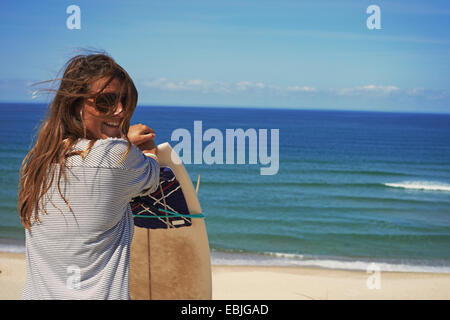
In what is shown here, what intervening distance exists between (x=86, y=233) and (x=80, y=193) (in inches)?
4.5

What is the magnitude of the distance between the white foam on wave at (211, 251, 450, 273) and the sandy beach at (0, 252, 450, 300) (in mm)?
651

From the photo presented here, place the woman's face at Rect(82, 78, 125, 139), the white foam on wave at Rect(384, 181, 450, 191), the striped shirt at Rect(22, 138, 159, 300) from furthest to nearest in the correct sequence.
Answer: the white foam on wave at Rect(384, 181, 450, 191)
the woman's face at Rect(82, 78, 125, 139)
the striped shirt at Rect(22, 138, 159, 300)

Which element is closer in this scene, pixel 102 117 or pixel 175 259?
pixel 102 117

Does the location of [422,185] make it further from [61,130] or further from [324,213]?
[61,130]

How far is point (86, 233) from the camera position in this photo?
4.06 feet

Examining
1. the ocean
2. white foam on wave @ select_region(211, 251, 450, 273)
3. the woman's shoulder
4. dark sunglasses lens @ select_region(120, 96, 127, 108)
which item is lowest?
white foam on wave @ select_region(211, 251, 450, 273)

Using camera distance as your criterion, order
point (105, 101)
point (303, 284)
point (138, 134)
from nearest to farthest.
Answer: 1. point (105, 101)
2. point (138, 134)
3. point (303, 284)

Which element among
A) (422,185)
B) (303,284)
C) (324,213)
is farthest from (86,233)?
(422,185)

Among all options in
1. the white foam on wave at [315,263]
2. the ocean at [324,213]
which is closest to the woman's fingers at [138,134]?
the ocean at [324,213]

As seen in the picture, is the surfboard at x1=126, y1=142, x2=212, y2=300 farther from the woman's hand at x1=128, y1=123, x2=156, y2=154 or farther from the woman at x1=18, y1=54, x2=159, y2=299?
the woman at x1=18, y1=54, x2=159, y2=299

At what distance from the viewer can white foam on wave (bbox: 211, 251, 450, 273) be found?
8602 mm

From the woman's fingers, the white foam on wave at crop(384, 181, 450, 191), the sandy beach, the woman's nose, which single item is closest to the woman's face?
the woman's nose

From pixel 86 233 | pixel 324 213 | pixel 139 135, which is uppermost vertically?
pixel 139 135

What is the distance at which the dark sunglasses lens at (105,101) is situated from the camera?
4.43 ft
